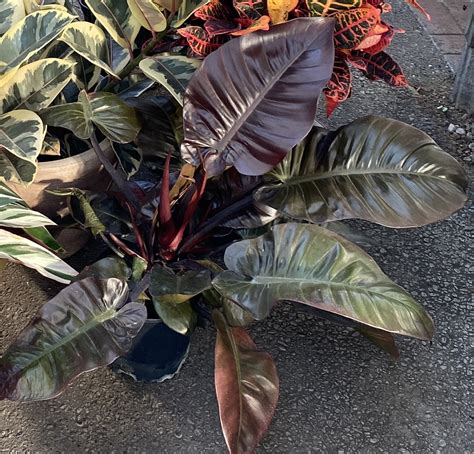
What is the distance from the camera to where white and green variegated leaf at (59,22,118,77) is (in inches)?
55.7

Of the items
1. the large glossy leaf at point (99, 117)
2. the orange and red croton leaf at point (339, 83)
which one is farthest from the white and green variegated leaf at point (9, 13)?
the orange and red croton leaf at point (339, 83)

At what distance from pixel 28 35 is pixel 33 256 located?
470 mm

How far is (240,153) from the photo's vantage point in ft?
4.22

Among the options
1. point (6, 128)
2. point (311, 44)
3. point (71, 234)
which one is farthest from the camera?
point (71, 234)

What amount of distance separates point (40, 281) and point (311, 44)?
3.26 ft

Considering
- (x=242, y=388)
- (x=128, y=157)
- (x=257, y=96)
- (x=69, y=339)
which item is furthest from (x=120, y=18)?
(x=242, y=388)

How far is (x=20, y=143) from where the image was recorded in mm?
1356

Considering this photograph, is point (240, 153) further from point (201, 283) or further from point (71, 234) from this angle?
point (71, 234)

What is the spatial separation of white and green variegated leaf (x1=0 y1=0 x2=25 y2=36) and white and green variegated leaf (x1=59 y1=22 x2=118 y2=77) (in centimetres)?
14

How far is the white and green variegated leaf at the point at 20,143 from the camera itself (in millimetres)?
1339

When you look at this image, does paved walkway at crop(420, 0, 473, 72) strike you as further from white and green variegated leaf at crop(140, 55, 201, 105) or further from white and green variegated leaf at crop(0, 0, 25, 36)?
white and green variegated leaf at crop(0, 0, 25, 36)

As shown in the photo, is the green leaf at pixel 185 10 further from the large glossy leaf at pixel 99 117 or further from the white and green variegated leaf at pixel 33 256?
the white and green variegated leaf at pixel 33 256

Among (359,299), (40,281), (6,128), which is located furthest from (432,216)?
(40,281)

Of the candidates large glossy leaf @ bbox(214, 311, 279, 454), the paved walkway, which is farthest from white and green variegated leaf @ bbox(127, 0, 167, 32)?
the paved walkway
